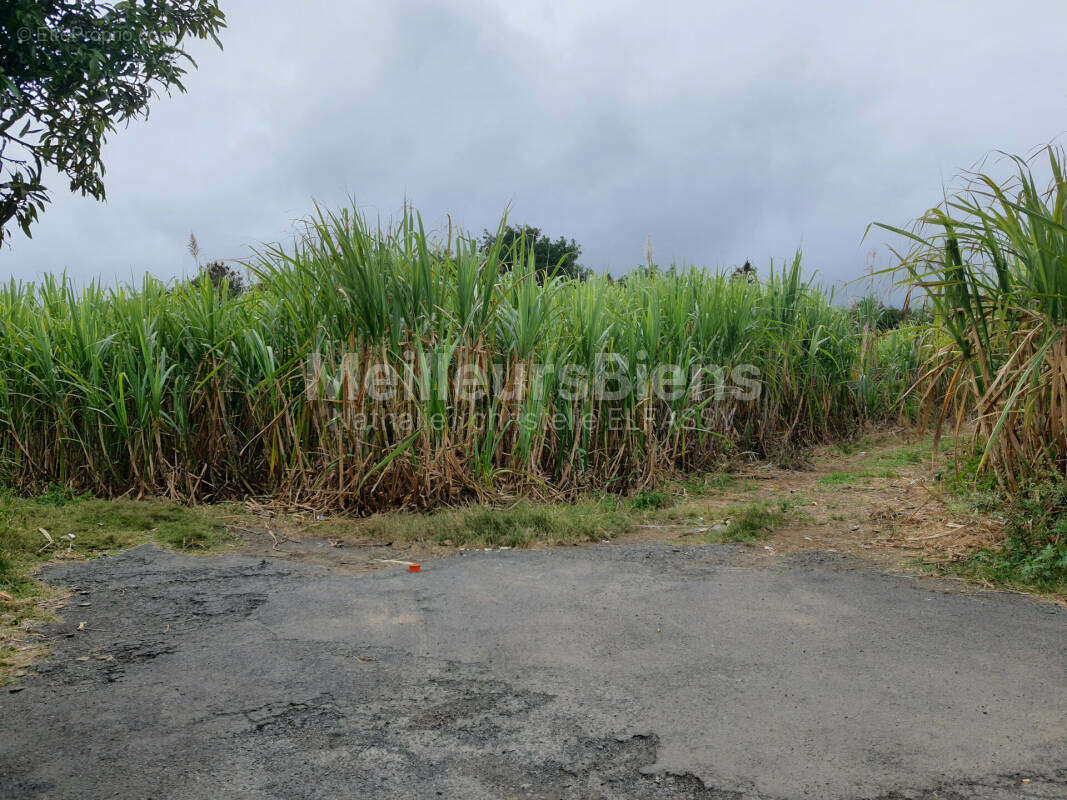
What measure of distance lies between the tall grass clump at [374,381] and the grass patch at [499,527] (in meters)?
0.33

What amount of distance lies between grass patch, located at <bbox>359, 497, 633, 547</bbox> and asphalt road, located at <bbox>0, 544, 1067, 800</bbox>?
576 millimetres

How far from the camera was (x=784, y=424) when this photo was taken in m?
7.52

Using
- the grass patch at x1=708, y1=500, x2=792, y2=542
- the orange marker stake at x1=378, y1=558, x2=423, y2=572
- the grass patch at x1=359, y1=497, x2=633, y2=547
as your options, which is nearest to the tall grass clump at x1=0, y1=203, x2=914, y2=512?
the grass patch at x1=359, y1=497, x2=633, y2=547

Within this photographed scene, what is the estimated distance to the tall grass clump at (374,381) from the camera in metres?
4.96

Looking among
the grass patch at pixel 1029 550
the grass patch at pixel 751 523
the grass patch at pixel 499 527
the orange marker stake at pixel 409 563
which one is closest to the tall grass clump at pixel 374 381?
the grass patch at pixel 499 527

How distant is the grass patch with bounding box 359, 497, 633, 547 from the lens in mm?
4418

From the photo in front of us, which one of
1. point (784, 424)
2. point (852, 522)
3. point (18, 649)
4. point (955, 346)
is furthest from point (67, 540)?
point (784, 424)

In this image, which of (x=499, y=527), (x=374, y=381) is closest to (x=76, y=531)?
(x=374, y=381)

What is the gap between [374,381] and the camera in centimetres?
489

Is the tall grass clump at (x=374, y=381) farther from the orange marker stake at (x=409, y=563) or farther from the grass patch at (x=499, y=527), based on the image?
the orange marker stake at (x=409, y=563)

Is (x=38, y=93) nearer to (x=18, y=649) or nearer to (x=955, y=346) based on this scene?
(x=18, y=649)

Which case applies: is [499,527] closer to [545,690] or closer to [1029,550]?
[545,690]

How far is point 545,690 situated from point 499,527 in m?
2.01

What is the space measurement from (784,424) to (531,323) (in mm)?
3460
